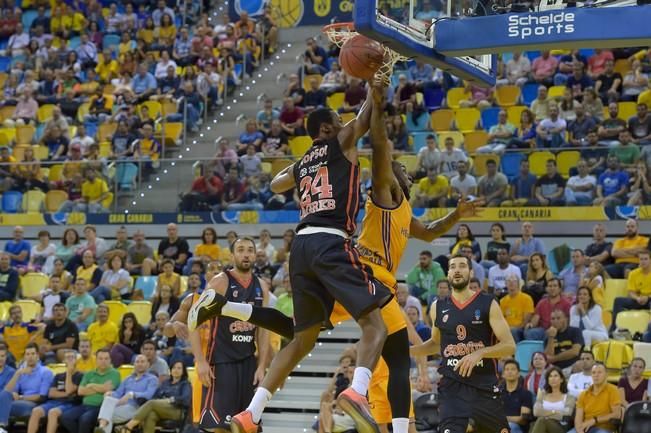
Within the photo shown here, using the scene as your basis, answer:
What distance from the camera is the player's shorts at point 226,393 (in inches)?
416

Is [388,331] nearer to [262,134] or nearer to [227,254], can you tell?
[227,254]

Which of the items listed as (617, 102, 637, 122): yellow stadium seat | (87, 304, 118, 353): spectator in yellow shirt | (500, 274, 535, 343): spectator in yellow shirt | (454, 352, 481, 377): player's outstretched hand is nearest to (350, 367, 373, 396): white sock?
(454, 352, 481, 377): player's outstretched hand

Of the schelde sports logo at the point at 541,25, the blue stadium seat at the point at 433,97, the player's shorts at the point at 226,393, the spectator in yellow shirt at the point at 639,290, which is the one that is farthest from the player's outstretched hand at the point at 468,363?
the blue stadium seat at the point at 433,97

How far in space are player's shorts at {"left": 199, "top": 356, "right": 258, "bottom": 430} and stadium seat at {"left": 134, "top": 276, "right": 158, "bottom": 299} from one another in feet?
25.7

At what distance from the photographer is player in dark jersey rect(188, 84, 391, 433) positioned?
305 inches

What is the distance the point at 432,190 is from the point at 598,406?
16.5ft

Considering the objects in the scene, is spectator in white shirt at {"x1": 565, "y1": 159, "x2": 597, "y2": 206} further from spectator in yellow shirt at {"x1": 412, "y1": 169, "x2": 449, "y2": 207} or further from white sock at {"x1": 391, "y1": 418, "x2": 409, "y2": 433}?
white sock at {"x1": 391, "y1": 418, "x2": 409, "y2": 433}

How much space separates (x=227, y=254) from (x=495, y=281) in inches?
174

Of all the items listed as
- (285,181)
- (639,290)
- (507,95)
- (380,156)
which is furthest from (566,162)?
(380,156)

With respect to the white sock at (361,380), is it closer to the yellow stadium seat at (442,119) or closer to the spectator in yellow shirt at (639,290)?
the spectator in yellow shirt at (639,290)

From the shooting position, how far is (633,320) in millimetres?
15109

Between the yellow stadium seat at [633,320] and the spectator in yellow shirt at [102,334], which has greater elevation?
the yellow stadium seat at [633,320]

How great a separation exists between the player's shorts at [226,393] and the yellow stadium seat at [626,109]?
9.54m

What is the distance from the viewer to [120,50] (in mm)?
26203
